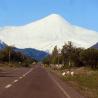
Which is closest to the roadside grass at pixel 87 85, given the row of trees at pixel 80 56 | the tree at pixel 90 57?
the row of trees at pixel 80 56

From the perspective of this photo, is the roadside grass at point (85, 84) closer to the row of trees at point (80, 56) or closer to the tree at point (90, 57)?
the row of trees at point (80, 56)

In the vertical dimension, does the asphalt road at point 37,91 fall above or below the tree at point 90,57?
below

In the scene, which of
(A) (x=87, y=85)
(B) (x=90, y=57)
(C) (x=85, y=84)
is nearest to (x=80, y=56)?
(B) (x=90, y=57)

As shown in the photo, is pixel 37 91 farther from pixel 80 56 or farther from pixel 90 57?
pixel 80 56

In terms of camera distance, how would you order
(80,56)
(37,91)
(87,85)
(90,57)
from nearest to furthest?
1. (37,91)
2. (87,85)
3. (90,57)
4. (80,56)

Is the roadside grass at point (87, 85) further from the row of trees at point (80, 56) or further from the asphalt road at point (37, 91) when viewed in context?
the row of trees at point (80, 56)

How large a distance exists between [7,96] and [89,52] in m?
91.3

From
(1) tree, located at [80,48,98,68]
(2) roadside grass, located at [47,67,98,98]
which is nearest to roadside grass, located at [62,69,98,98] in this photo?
(2) roadside grass, located at [47,67,98,98]

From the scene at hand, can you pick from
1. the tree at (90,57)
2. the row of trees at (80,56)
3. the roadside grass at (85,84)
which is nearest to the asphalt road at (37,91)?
the roadside grass at (85,84)

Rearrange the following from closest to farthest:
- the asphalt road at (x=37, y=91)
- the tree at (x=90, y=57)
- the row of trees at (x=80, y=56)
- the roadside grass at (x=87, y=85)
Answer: the asphalt road at (x=37, y=91) → the roadside grass at (x=87, y=85) → the tree at (x=90, y=57) → the row of trees at (x=80, y=56)

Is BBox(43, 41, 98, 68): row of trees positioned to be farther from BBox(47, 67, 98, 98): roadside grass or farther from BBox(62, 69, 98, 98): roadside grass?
BBox(62, 69, 98, 98): roadside grass

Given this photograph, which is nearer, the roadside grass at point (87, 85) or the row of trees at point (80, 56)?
the roadside grass at point (87, 85)

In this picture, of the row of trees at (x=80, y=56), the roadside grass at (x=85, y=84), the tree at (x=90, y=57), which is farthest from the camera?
the row of trees at (x=80, y=56)

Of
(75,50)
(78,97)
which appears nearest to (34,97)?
(78,97)
